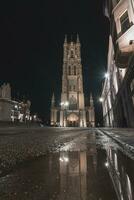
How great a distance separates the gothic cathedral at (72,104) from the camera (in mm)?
66562

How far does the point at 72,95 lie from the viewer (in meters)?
70.0

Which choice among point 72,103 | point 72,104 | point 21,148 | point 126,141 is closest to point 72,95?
point 72,103

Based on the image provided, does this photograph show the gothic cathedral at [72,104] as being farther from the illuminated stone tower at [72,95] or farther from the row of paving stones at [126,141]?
the row of paving stones at [126,141]

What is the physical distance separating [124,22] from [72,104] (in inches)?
2028

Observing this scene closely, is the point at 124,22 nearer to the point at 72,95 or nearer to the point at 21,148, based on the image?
the point at 21,148

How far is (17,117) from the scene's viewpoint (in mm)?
77812

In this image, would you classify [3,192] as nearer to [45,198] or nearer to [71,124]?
[45,198]

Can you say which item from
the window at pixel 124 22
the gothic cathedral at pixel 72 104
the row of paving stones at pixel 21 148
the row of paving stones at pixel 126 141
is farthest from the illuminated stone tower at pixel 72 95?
the row of paving stones at pixel 21 148

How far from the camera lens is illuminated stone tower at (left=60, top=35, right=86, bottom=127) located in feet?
218

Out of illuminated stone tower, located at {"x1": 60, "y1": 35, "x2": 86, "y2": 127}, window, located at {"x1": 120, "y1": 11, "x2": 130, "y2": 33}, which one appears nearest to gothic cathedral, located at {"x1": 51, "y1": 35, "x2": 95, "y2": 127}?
illuminated stone tower, located at {"x1": 60, "y1": 35, "x2": 86, "y2": 127}

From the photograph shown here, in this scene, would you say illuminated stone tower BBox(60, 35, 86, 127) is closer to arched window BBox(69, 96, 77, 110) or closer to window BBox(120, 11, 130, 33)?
arched window BBox(69, 96, 77, 110)

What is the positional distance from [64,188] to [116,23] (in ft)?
72.9

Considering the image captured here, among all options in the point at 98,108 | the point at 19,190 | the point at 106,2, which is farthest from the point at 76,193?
the point at 98,108

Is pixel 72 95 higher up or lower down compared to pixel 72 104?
higher up
